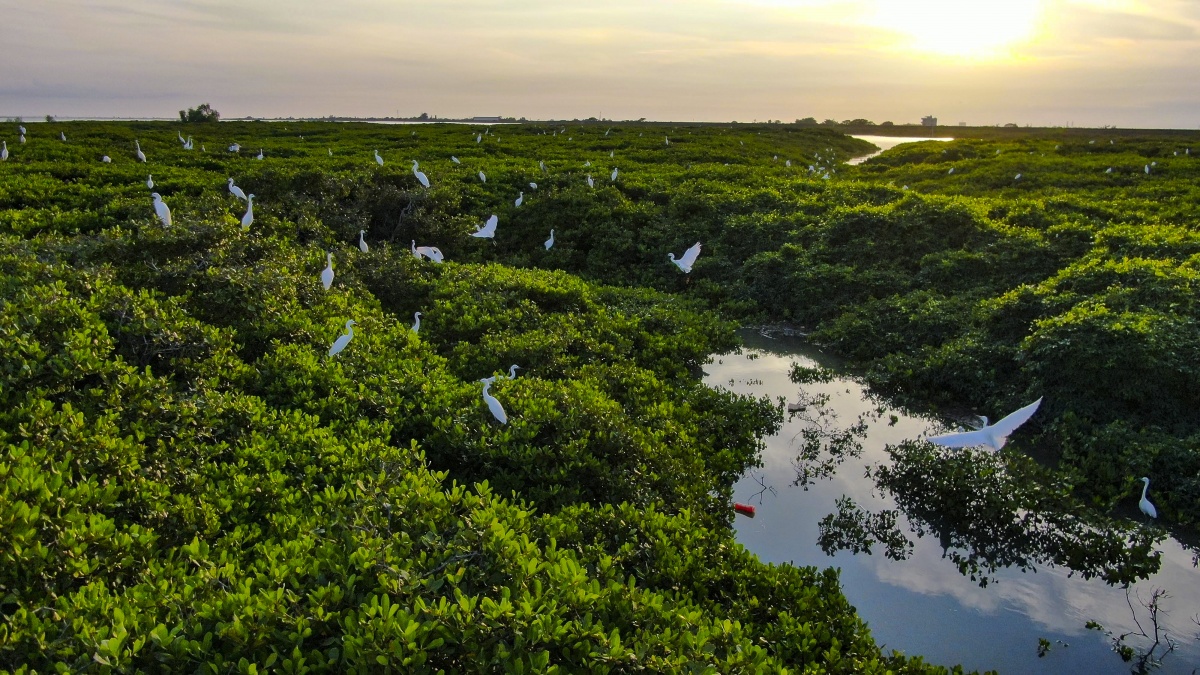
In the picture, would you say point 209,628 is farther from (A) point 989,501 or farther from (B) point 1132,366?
(B) point 1132,366

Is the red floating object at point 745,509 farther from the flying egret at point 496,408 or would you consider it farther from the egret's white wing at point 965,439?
the flying egret at point 496,408

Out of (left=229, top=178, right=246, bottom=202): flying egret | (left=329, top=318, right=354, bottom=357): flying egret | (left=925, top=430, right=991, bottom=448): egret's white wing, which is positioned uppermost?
(left=229, top=178, right=246, bottom=202): flying egret

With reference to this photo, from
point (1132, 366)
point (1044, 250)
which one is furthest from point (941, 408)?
point (1044, 250)

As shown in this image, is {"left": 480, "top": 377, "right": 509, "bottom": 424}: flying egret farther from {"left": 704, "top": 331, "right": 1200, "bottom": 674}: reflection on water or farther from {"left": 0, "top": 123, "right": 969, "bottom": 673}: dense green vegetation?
{"left": 704, "top": 331, "right": 1200, "bottom": 674}: reflection on water

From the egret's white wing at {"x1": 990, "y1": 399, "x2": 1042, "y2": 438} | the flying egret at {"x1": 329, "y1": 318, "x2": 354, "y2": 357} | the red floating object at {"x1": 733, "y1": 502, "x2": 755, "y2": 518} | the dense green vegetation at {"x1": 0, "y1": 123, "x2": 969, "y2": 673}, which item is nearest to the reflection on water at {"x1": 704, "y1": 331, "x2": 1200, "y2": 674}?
the red floating object at {"x1": 733, "y1": 502, "x2": 755, "y2": 518}

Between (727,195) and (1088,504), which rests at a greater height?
(727,195)
